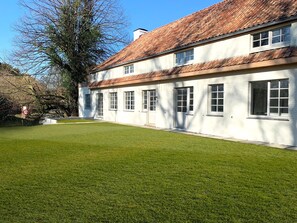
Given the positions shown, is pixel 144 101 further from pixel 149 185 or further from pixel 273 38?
pixel 149 185

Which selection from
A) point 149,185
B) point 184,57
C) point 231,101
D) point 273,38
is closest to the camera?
point 149,185

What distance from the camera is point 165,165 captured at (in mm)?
6062

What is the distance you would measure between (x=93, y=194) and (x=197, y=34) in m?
10.8

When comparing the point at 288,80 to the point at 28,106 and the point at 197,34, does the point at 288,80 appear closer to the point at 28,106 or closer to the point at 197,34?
the point at 197,34

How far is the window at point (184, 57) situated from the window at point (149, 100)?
2.51 metres

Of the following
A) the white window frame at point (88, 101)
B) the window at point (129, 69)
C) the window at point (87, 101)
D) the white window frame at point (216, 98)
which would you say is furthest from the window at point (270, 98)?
the window at point (87, 101)

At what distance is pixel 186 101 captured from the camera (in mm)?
12992

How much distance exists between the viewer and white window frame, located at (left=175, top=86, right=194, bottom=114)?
12.7 metres

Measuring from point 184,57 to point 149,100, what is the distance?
3.76 m

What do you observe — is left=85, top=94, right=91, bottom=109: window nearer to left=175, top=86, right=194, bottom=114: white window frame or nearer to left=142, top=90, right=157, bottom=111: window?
left=142, top=90, right=157, bottom=111: window

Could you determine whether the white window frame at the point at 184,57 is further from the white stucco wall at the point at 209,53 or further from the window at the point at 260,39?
the window at the point at 260,39

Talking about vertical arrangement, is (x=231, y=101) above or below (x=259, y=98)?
below

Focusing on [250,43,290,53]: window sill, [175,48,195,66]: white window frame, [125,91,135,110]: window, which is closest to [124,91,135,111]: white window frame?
[125,91,135,110]: window

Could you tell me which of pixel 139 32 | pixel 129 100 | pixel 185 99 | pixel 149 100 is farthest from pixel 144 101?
pixel 139 32
